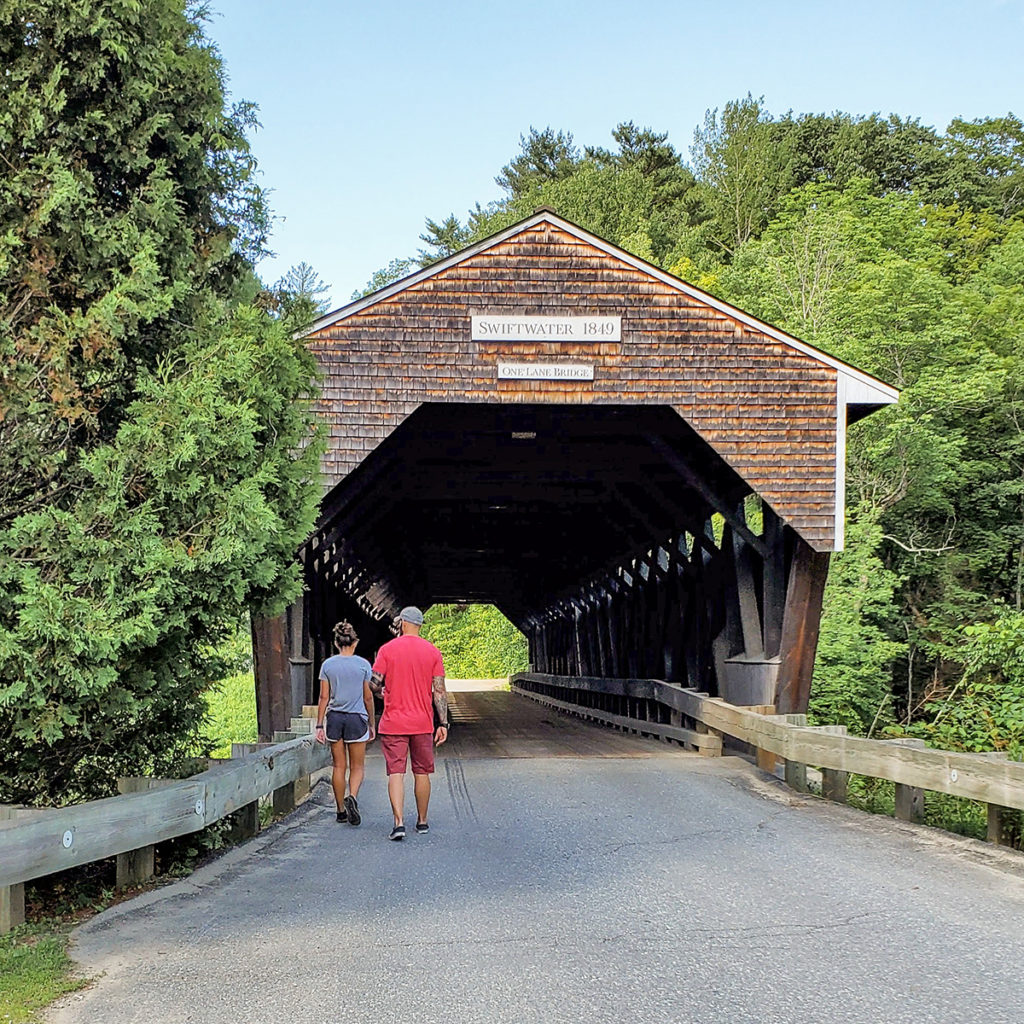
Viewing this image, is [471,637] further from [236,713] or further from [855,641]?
[855,641]

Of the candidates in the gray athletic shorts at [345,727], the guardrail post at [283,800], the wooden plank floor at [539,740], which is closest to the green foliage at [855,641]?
the wooden plank floor at [539,740]

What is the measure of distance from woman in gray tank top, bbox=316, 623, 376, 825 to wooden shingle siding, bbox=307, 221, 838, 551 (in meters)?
4.16

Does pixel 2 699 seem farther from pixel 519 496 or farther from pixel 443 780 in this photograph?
pixel 519 496

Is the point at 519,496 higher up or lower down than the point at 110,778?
higher up

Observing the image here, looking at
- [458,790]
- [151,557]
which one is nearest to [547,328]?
[458,790]

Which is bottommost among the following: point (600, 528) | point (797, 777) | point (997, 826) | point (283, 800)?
point (797, 777)

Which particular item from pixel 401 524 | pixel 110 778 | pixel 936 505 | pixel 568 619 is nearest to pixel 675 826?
pixel 110 778

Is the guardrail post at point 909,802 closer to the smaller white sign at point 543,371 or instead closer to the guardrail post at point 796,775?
the guardrail post at point 796,775

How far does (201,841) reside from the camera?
660cm

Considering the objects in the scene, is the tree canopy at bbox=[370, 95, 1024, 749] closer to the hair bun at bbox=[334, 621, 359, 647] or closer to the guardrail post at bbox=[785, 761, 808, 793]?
the guardrail post at bbox=[785, 761, 808, 793]

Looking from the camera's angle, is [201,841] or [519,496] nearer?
[201,841]

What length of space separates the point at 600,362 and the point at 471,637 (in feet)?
201

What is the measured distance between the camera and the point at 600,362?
12242mm

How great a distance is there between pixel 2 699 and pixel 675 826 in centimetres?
448
